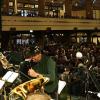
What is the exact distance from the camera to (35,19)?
29922mm

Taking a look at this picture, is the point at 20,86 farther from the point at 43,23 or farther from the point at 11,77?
the point at 43,23

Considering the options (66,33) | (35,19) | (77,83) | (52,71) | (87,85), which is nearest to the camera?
(52,71)

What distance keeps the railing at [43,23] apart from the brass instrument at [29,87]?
2066 cm

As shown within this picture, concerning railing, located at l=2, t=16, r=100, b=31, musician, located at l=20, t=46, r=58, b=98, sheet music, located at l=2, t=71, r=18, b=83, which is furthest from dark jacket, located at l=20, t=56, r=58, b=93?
railing, located at l=2, t=16, r=100, b=31

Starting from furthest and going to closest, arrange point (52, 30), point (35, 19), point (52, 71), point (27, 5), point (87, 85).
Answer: point (27, 5) < point (52, 30) < point (35, 19) < point (87, 85) < point (52, 71)

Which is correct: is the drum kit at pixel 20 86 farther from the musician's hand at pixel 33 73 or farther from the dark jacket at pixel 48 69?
the dark jacket at pixel 48 69

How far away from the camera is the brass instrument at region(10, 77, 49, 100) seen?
5.52 metres

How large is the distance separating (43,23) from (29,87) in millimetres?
24755

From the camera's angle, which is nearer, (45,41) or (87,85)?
(87,85)

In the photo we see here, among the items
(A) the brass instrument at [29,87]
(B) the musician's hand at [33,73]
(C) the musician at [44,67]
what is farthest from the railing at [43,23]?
(A) the brass instrument at [29,87]

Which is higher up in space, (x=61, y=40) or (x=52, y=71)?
(x=52, y=71)

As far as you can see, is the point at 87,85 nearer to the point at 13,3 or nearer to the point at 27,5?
the point at 13,3

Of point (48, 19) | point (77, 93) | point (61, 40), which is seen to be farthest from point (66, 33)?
point (77, 93)

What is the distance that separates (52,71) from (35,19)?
23580 mm
